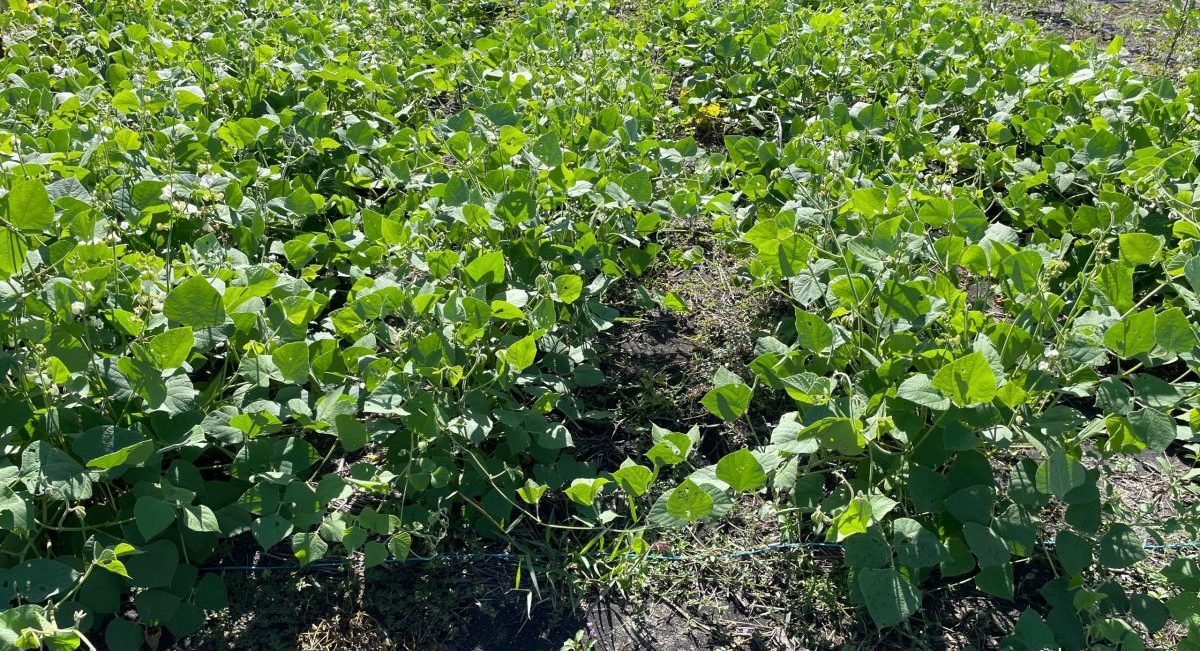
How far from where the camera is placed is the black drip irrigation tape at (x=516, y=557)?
6.50 ft

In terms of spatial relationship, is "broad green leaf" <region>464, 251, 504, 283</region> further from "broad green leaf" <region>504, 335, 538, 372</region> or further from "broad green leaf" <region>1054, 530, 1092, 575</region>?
"broad green leaf" <region>1054, 530, 1092, 575</region>

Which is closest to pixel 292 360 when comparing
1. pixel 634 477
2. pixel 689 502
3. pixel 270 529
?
pixel 270 529

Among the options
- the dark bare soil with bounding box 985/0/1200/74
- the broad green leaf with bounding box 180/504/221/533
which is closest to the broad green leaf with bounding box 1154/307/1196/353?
the broad green leaf with bounding box 180/504/221/533

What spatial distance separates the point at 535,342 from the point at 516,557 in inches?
18.7

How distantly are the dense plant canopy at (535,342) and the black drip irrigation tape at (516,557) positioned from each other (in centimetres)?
5

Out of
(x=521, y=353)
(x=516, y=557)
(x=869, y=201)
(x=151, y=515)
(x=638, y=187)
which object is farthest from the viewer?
(x=638, y=187)

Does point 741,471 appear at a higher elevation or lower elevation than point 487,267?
lower

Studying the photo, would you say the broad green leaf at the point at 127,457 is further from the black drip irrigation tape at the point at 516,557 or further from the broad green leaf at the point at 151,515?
the black drip irrigation tape at the point at 516,557

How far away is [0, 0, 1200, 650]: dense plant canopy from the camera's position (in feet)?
5.72

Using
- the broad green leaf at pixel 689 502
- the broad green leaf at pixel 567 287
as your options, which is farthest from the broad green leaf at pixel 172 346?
the broad green leaf at pixel 689 502

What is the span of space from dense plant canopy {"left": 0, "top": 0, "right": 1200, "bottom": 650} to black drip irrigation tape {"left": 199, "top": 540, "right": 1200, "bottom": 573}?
0.05 meters

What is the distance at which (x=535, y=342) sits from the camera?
2111 mm

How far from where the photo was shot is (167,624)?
1777 millimetres

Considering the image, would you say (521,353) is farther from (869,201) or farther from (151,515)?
(869,201)
